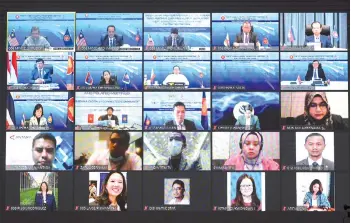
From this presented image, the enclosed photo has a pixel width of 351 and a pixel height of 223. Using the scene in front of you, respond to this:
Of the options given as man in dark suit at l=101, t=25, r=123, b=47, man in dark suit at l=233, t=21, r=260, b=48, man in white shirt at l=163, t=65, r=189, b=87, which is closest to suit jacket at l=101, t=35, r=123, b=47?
man in dark suit at l=101, t=25, r=123, b=47

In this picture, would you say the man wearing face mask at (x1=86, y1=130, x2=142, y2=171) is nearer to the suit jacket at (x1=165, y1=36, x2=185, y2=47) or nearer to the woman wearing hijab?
the suit jacket at (x1=165, y1=36, x2=185, y2=47)

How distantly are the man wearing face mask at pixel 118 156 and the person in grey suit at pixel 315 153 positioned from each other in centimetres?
255

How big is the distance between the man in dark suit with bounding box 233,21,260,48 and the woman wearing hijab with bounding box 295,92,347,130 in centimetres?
116

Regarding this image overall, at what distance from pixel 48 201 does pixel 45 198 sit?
0.22ft

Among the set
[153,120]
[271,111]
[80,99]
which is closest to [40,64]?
[80,99]

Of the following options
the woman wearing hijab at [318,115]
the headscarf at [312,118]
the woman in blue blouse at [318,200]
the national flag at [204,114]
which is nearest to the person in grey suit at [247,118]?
the national flag at [204,114]

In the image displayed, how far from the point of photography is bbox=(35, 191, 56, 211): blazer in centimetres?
866

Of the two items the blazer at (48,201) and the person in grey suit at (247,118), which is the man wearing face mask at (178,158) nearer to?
the person in grey suit at (247,118)

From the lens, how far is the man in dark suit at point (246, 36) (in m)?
8.67

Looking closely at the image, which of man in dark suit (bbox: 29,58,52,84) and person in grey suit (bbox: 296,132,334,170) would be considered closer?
person in grey suit (bbox: 296,132,334,170)

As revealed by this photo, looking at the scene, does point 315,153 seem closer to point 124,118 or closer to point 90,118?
point 124,118

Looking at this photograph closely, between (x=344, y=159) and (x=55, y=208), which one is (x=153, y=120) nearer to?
(x=55, y=208)
